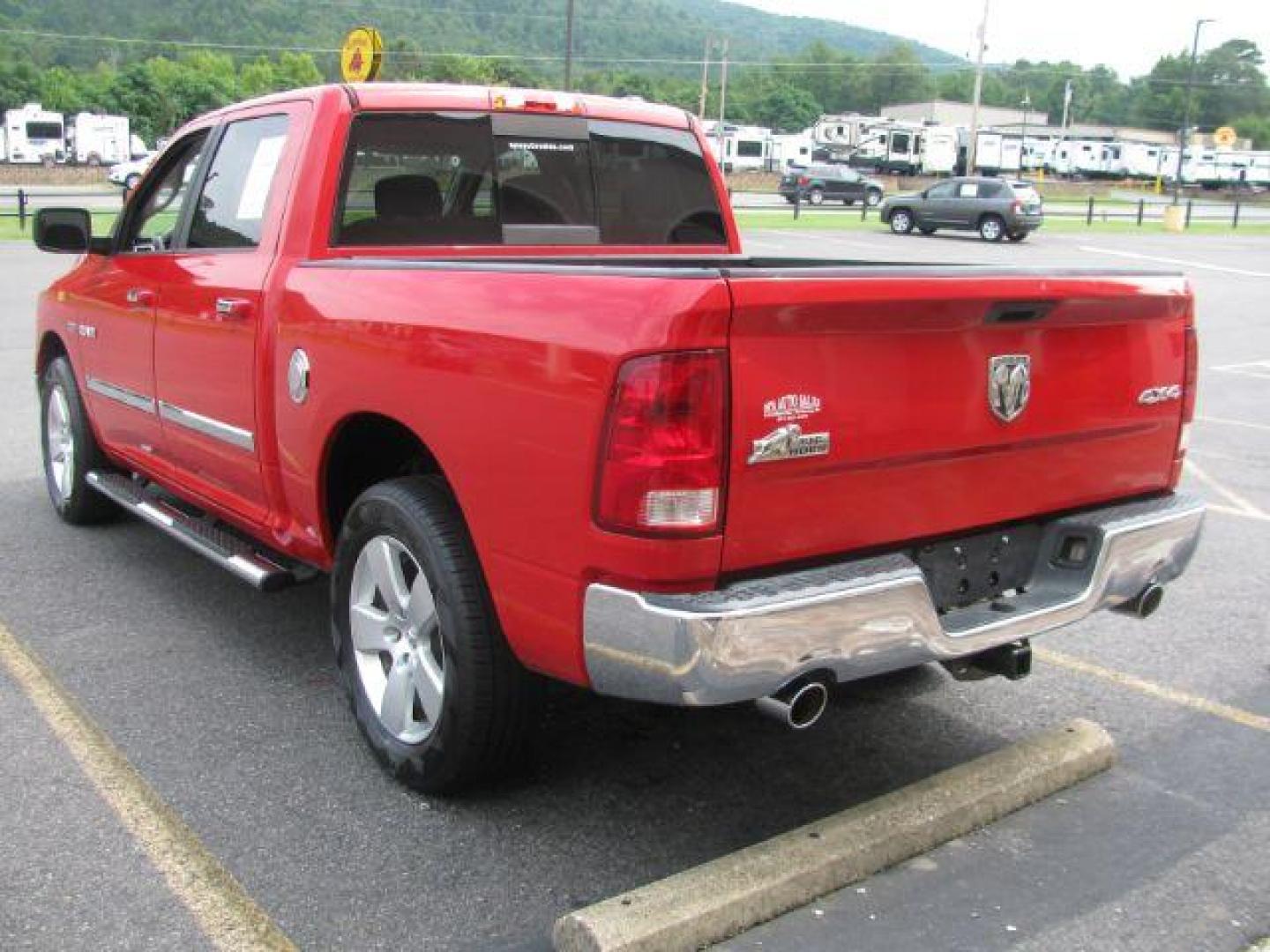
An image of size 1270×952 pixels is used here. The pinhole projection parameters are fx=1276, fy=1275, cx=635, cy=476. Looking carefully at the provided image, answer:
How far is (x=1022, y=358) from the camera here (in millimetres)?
3279

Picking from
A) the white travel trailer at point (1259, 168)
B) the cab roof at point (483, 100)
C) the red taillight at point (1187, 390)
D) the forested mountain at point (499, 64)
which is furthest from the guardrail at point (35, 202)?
the white travel trailer at point (1259, 168)

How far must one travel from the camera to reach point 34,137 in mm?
64938

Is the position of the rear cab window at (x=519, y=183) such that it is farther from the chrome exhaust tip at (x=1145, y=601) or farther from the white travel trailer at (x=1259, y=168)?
the white travel trailer at (x=1259, y=168)

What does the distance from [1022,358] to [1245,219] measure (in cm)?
5401

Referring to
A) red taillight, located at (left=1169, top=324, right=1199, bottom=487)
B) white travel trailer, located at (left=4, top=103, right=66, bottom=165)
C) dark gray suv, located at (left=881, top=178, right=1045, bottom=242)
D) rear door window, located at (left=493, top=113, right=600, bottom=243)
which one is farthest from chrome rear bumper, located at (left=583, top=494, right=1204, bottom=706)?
white travel trailer, located at (left=4, top=103, right=66, bottom=165)

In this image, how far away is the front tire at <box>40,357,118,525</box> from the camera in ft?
19.4

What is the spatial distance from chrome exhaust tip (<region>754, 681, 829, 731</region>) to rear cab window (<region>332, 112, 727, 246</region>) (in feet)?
7.19

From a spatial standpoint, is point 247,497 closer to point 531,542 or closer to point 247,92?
point 531,542

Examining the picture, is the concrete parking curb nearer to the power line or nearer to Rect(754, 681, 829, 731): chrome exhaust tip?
Rect(754, 681, 829, 731): chrome exhaust tip

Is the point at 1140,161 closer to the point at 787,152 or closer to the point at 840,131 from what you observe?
the point at 840,131

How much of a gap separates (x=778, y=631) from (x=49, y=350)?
Answer: 500cm

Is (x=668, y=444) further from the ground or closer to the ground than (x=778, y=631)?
further from the ground

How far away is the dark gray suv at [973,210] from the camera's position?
Result: 33062 millimetres

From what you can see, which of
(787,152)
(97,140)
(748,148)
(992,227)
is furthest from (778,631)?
(787,152)
